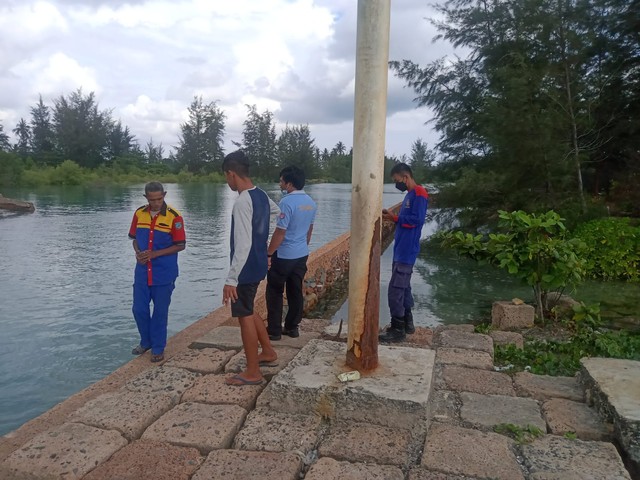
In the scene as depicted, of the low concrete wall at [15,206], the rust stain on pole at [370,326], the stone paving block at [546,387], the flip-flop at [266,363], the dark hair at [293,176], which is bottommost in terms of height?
the stone paving block at [546,387]

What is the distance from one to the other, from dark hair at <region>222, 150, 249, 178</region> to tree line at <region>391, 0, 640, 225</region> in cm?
919

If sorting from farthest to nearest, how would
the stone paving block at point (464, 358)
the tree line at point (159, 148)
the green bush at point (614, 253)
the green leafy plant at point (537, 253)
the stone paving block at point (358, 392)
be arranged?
the tree line at point (159, 148) < the green bush at point (614, 253) < the green leafy plant at point (537, 253) < the stone paving block at point (464, 358) < the stone paving block at point (358, 392)

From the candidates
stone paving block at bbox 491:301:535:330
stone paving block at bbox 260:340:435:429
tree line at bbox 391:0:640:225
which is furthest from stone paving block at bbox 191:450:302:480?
tree line at bbox 391:0:640:225

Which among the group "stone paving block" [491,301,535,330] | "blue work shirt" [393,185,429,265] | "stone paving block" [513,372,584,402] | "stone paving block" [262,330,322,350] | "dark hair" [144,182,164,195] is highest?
"dark hair" [144,182,164,195]

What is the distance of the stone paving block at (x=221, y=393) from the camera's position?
3.05 m

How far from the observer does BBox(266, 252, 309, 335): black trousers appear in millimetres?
4418

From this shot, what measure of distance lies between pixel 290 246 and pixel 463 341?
1668 millimetres

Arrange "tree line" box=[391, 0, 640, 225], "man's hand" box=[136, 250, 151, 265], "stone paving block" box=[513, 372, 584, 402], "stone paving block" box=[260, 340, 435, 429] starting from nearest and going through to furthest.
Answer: "stone paving block" box=[260, 340, 435, 429] < "stone paving block" box=[513, 372, 584, 402] < "man's hand" box=[136, 250, 151, 265] < "tree line" box=[391, 0, 640, 225]

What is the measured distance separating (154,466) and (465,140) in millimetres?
14203

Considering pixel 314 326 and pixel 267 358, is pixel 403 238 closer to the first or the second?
pixel 314 326

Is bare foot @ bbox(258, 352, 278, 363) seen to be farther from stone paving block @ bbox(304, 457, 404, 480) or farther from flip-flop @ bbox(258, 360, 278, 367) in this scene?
stone paving block @ bbox(304, 457, 404, 480)

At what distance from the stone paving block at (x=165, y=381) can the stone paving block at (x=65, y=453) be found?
504mm

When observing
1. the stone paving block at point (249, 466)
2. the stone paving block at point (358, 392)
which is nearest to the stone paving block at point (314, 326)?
the stone paving block at point (358, 392)

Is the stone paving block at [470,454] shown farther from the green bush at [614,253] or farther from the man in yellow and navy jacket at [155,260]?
the green bush at [614,253]
